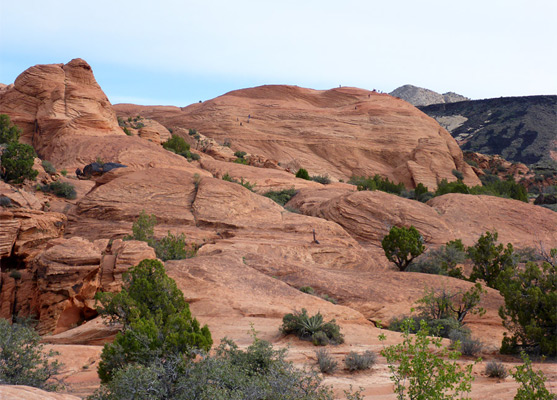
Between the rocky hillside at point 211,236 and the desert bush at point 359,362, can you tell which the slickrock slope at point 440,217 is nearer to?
the rocky hillside at point 211,236

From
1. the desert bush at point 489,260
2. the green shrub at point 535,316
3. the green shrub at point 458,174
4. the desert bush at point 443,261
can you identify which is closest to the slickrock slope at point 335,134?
the green shrub at point 458,174

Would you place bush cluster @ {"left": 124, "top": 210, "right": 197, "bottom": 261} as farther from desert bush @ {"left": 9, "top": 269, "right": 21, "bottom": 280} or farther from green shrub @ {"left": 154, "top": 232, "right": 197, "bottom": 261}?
desert bush @ {"left": 9, "top": 269, "right": 21, "bottom": 280}

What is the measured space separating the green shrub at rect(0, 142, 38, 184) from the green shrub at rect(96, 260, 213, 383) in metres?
14.9

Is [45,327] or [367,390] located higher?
[367,390]

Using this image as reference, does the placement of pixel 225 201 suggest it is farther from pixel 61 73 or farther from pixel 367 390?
pixel 61 73

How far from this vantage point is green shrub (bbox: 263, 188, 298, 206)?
27772 mm

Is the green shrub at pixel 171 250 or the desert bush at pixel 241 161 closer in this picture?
the green shrub at pixel 171 250

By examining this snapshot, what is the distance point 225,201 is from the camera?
21.0 m

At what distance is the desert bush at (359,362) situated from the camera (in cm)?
812

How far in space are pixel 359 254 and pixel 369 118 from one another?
3798cm

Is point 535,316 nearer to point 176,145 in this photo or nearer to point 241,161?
point 241,161

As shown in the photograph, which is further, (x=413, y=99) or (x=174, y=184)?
(x=413, y=99)

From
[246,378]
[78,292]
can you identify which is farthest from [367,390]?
[78,292]

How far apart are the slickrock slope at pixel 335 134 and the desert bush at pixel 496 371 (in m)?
38.9
